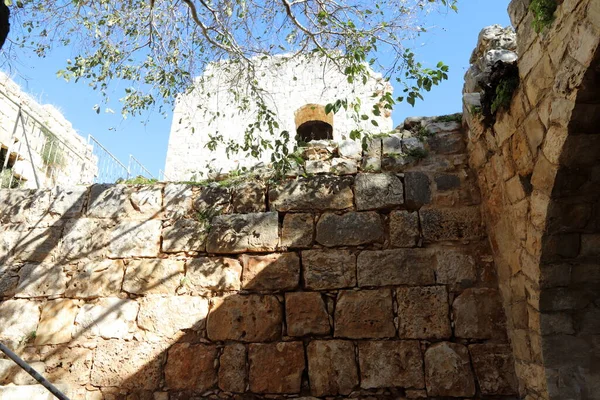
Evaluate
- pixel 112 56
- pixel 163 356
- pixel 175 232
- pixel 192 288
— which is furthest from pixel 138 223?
pixel 112 56

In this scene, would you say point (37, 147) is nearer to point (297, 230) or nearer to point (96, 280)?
point (96, 280)

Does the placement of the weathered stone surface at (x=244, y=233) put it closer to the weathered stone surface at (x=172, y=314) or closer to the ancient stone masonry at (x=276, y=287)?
the ancient stone masonry at (x=276, y=287)

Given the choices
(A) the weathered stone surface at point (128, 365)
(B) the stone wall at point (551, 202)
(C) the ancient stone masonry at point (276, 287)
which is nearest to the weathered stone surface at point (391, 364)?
(C) the ancient stone masonry at point (276, 287)

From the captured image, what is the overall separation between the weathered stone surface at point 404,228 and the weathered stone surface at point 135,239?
83.0 inches

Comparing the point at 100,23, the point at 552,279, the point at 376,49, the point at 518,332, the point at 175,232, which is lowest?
the point at 518,332

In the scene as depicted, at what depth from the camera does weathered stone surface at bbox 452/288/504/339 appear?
313 centimetres

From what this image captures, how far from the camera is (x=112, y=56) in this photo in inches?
181

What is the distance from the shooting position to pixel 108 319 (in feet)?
11.7

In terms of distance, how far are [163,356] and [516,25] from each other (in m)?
3.52

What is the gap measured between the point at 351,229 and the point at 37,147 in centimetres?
476

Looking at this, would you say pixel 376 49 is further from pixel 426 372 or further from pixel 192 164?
pixel 192 164

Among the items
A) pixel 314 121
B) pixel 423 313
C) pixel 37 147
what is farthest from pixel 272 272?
pixel 314 121

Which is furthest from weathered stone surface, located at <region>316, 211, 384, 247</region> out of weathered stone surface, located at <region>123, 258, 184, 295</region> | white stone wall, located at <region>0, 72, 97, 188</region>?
white stone wall, located at <region>0, 72, 97, 188</region>

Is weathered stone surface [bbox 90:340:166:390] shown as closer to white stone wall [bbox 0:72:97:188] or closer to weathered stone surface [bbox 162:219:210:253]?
weathered stone surface [bbox 162:219:210:253]
